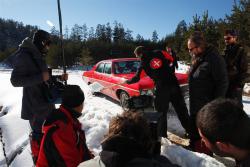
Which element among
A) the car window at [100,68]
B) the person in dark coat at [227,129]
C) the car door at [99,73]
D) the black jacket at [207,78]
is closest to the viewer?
the person in dark coat at [227,129]

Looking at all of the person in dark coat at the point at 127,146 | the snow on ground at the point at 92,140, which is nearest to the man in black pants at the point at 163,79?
the snow on ground at the point at 92,140

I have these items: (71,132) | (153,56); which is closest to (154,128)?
(71,132)

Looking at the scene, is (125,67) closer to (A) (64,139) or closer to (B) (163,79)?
(B) (163,79)

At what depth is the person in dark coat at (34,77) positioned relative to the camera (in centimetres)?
329

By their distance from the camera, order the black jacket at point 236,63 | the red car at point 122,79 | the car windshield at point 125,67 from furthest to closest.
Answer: the car windshield at point 125,67, the red car at point 122,79, the black jacket at point 236,63

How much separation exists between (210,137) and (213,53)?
104 inches

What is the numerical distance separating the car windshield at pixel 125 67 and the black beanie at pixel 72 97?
557 cm

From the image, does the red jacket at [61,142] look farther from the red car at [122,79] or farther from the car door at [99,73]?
the car door at [99,73]

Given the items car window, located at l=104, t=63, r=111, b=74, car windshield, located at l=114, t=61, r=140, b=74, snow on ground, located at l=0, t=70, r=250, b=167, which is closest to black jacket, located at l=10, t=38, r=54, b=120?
snow on ground, located at l=0, t=70, r=250, b=167

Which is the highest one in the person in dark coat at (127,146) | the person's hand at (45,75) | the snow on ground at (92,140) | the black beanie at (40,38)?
the black beanie at (40,38)

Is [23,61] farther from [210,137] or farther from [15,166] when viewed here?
[210,137]

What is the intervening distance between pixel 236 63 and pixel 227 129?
3.93 meters

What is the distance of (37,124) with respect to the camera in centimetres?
344

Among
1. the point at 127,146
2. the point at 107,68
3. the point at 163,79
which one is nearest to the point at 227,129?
the point at 127,146
